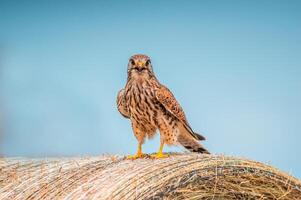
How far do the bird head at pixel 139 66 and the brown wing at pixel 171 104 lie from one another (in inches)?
8.5

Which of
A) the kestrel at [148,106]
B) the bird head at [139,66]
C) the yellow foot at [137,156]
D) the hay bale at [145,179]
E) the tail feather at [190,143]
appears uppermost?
the bird head at [139,66]

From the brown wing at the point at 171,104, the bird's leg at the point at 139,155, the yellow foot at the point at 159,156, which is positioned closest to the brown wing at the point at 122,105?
the bird's leg at the point at 139,155

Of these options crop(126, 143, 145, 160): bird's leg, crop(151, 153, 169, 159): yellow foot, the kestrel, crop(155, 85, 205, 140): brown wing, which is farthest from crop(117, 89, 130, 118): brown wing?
crop(151, 153, 169, 159): yellow foot

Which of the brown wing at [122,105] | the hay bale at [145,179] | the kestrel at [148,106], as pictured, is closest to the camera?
the hay bale at [145,179]

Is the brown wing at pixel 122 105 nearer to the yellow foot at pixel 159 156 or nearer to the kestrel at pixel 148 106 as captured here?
the kestrel at pixel 148 106

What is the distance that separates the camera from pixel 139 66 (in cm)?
704

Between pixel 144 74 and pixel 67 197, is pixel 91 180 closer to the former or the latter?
pixel 67 197

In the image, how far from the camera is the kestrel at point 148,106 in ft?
23.4

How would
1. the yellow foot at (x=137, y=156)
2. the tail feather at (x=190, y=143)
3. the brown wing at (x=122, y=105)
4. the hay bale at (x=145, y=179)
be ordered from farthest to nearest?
the tail feather at (x=190, y=143)
the brown wing at (x=122, y=105)
the yellow foot at (x=137, y=156)
the hay bale at (x=145, y=179)

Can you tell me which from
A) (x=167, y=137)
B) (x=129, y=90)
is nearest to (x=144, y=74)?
(x=129, y=90)

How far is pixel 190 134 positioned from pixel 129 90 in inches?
35.9

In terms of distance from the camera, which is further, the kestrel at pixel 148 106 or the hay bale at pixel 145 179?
the kestrel at pixel 148 106

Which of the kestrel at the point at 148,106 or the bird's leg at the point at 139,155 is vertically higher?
the kestrel at the point at 148,106

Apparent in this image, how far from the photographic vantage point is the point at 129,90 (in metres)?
7.24
